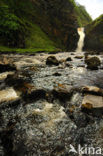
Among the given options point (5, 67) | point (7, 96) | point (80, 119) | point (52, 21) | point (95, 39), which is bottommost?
point (80, 119)

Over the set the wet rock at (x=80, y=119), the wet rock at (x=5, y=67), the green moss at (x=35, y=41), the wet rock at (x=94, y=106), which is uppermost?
the green moss at (x=35, y=41)

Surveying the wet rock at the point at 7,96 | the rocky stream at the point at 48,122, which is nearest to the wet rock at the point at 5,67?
the rocky stream at the point at 48,122

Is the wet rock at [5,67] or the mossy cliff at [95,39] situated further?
the mossy cliff at [95,39]

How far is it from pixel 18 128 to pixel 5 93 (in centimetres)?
201

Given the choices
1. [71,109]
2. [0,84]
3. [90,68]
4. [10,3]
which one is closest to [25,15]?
[10,3]

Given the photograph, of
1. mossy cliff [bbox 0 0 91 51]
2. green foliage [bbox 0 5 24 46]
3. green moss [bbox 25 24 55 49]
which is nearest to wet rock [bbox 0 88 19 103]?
green foliage [bbox 0 5 24 46]

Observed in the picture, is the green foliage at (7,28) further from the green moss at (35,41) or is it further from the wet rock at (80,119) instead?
the wet rock at (80,119)

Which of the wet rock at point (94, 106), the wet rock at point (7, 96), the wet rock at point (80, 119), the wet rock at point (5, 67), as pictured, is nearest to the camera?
the wet rock at point (80, 119)

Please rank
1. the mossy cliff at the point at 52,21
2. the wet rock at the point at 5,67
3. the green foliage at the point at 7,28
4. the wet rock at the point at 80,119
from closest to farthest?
1. the wet rock at the point at 80,119
2. the wet rock at the point at 5,67
3. the green foliage at the point at 7,28
4. the mossy cliff at the point at 52,21

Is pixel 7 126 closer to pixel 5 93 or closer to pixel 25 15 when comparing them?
pixel 5 93

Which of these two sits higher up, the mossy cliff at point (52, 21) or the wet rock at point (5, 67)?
the mossy cliff at point (52, 21)

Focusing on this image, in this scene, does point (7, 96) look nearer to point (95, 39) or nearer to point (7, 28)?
point (7, 28)

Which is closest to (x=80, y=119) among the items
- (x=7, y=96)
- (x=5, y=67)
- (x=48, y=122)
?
(x=48, y=122)

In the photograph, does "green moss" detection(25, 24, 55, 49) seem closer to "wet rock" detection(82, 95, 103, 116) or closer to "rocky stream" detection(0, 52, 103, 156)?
"rocky stream" detection(0, 52, 103, 156)
